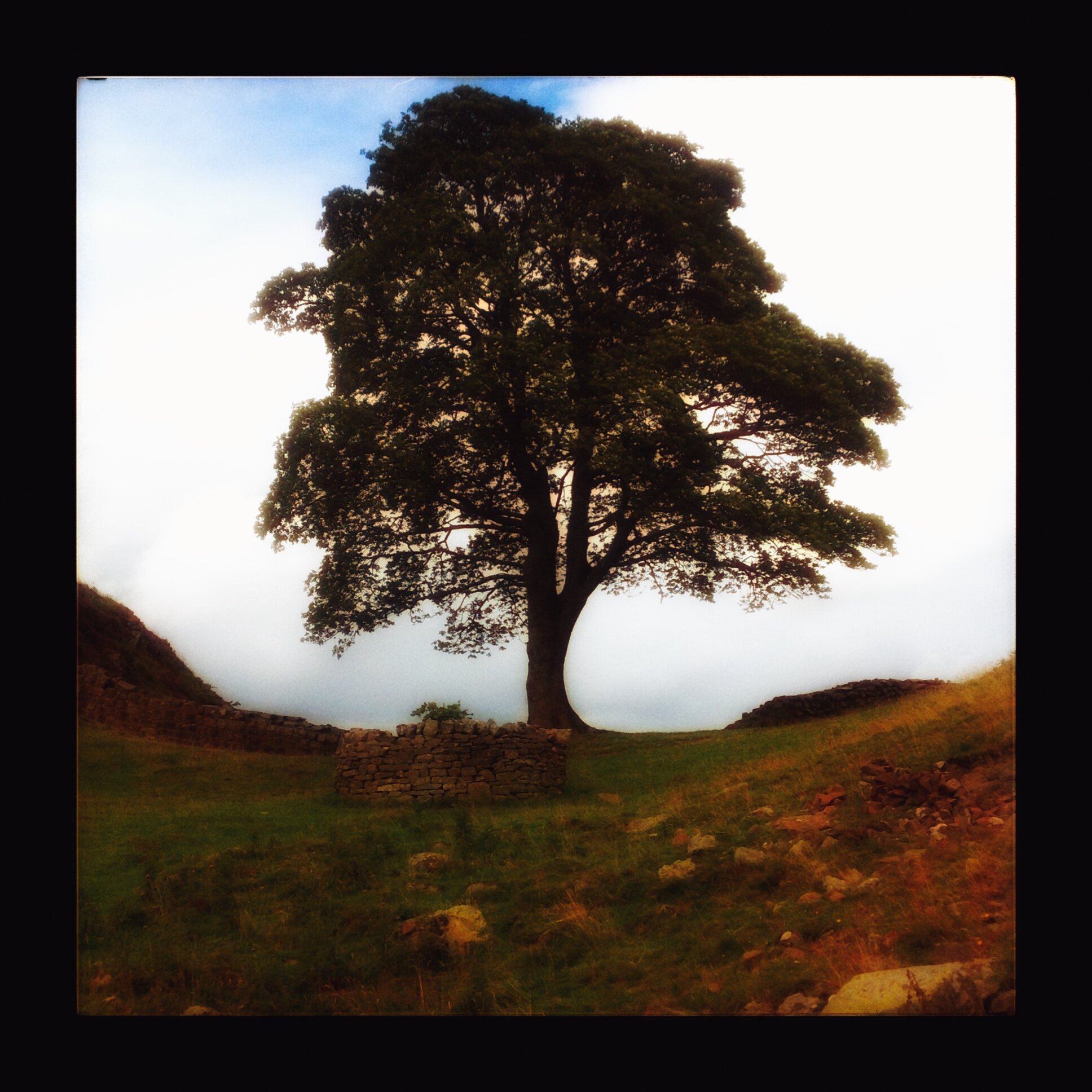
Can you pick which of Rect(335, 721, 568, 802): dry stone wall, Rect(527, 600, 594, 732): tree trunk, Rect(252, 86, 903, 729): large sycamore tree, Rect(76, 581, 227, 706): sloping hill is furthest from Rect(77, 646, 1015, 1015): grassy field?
Rect(252, 86, 903, 729): large sycamore tree

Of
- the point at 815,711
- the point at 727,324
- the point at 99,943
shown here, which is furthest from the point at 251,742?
the point at 727,324

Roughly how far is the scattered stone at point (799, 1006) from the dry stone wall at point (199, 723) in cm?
663

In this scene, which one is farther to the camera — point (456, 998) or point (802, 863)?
point (802, 863)

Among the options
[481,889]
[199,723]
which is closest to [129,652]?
[199,723]

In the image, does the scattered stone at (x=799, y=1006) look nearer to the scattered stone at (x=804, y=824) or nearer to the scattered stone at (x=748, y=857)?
the scattered stone at (x=748, y=857)

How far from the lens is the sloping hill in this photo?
26.2ft

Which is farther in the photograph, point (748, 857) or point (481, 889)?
point (481, 889)

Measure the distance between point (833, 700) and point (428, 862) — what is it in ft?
15.8

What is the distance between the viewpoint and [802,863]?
701cm

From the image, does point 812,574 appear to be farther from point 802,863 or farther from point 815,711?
point 802,863

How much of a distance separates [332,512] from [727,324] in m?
4.74

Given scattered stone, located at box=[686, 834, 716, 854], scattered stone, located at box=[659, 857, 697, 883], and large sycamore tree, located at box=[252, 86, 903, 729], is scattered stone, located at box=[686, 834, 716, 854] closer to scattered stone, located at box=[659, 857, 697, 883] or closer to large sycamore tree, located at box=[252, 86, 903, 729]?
scattered stone, located at box=[659, 857, 697, 883]

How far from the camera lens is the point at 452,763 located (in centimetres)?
986

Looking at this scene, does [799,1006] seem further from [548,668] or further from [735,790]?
[548,668]
